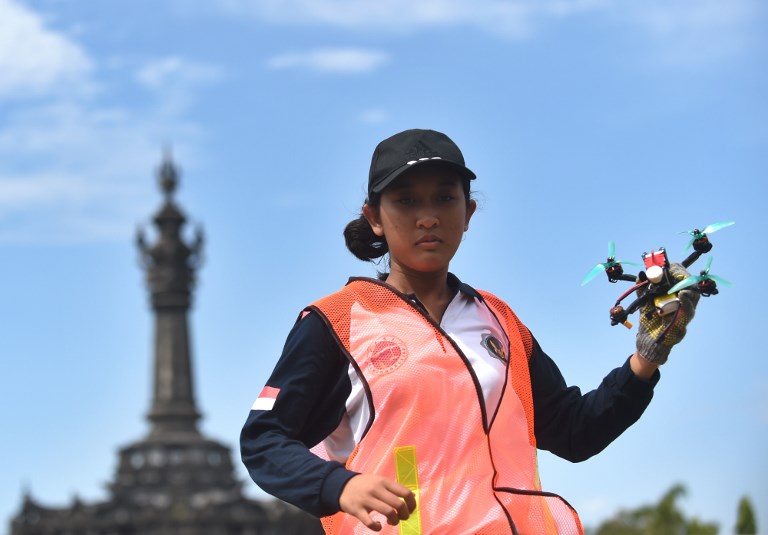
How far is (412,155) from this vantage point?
6.05 m

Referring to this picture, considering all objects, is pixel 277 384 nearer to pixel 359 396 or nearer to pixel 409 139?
pixel 359 396

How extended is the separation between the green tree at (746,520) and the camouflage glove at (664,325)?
29.0 metres

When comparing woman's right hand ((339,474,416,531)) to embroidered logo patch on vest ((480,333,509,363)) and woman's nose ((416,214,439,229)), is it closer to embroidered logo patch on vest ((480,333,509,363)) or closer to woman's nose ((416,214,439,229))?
embroidered logo patch on vest ((480,333,509,363))

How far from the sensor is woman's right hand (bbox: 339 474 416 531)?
17.4ft

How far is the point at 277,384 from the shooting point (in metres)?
5.98

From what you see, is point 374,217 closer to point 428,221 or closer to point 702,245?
point 428,221

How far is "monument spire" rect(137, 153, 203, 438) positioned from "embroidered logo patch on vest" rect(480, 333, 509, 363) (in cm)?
8226

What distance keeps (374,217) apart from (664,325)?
3.71ft

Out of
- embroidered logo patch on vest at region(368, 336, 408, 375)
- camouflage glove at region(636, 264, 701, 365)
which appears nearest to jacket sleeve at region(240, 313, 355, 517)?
embroidered logo patch on vest at region(368, 336, 408, 375)

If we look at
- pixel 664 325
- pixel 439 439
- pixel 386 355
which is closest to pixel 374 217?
pixel 386 355

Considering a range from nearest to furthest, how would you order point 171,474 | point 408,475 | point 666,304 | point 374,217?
point 408,475, point 666,304, point 374,217, point 171,474

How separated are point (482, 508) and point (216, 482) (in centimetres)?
8508

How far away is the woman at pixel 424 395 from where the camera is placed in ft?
18.9

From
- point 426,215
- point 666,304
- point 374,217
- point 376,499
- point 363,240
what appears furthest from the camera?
point 363,240
